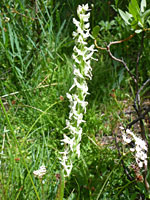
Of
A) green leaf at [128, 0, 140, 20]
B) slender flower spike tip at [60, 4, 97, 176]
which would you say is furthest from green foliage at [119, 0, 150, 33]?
slender flower spike tip at [60, 4, 97, 176]

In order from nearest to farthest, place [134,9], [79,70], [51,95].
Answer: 1. [79,70]
2. [134,9]
3. [51,95]

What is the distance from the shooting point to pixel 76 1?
11.2 feet

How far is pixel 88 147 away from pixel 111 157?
216 mm

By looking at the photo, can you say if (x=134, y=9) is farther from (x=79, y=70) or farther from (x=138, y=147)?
(x=138, y=147)

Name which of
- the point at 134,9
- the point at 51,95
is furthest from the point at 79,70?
the point at 51,95

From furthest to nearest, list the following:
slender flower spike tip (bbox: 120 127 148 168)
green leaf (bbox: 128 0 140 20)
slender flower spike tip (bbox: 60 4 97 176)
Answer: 1. green leaf (bbox: 128 0 140 20)
2. slender flower spike tip (bbox: 120 127 148 168)
3. slender flower spike tip (bbox: 60 4 97 176)

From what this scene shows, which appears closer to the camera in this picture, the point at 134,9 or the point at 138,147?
the point at 138,147

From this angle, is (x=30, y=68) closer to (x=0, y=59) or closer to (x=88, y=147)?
(x=0, y=59)

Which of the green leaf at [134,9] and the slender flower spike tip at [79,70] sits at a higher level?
the green leaf at [134,9]

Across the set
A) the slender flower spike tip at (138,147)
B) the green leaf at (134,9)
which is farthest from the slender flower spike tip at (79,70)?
the green leaf at (134,9)

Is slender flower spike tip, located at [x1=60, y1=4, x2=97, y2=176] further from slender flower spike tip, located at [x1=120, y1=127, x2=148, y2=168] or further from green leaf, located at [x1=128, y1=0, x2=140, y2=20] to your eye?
green leaf, located at [x1=128, y1=0, x2=140, y2=20]

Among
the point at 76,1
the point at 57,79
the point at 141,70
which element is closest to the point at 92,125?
the point at 57,79

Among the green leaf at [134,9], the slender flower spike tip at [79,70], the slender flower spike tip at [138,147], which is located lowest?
the slender flower spike tip at [138,147]

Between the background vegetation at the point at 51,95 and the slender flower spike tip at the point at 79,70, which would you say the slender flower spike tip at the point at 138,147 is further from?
the background vegetation at the point at 51,95
